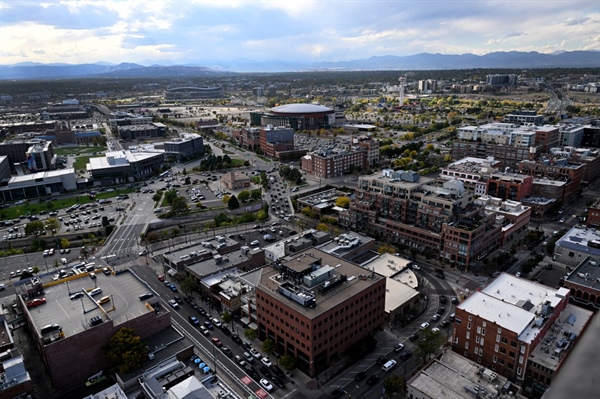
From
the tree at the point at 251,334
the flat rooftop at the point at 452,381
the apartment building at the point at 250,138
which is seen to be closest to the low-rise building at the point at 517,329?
the flat rooftop at the point at 452,381

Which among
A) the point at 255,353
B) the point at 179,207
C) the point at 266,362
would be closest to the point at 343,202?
the point at 179,207

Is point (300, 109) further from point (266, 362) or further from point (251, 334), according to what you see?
point (266, 362)

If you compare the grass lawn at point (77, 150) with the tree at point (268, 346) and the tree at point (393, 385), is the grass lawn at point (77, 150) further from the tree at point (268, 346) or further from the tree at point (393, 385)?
the tree at point (393, 385)

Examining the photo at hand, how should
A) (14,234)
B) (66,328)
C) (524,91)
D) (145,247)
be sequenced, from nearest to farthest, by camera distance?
(66,328) < (145,247) < (14,234) < (524,91)

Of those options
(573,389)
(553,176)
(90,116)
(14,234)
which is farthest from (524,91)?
(573,389)

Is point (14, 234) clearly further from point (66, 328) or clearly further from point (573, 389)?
point (573, 389)
